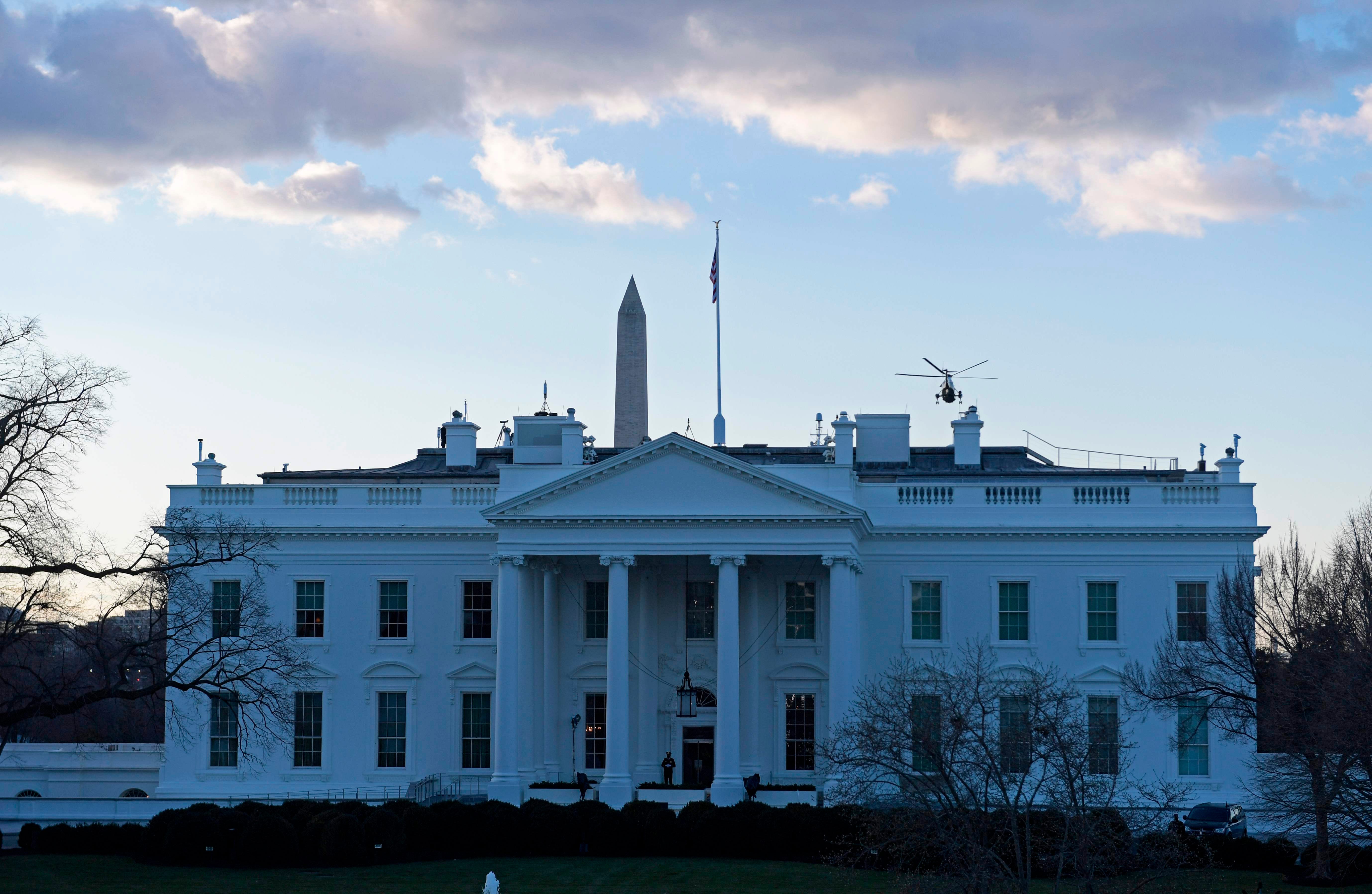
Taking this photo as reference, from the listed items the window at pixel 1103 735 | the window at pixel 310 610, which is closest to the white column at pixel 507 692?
the window at pixel 310 610

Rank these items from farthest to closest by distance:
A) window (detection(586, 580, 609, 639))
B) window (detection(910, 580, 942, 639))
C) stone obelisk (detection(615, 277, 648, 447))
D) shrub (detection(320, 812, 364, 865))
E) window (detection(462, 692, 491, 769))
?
1. stone obelisk (detection(615, 277, 648, 447))
2. window (detection(586, 580, 609, 639))
3. window (detection(462, 692, 491, 769))
4. window (detection(910, 580, 942, 639))
5. shrub (detection(320, 812, 364, 865))

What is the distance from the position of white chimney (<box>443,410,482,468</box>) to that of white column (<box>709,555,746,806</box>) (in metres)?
13.3

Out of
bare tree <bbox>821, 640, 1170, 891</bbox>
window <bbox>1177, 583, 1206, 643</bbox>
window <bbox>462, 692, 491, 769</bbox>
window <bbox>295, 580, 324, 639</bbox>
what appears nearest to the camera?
bare tree <bbox>821, 640, 1170, 891</bbox>

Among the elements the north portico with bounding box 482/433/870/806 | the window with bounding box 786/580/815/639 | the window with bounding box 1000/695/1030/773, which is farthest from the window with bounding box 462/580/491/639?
the window with bounding box 1000/695/1030/773

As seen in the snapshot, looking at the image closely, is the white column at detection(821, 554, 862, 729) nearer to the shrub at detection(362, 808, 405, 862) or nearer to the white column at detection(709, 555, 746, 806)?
the white column at detection(709, 555, 746, 806)

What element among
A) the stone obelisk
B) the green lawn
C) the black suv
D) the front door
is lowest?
the green lawn

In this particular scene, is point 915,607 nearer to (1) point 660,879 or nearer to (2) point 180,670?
(1) point 660,879

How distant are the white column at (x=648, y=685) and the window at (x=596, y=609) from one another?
4.14ft

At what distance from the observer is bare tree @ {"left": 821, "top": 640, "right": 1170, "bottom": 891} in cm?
2712

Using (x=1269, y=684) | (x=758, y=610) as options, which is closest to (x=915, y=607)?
(x=758, y=610)

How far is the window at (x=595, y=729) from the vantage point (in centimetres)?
5306

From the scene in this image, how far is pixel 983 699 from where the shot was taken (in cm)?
3509

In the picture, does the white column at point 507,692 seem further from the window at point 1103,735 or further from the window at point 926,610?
the window at point 1103,735

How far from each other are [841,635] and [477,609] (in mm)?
11632
